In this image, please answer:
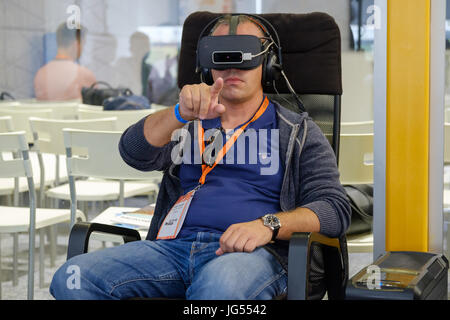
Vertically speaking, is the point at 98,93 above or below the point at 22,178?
above

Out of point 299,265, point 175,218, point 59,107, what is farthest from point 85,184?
point 299,265

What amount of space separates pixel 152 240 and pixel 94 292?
0.27m

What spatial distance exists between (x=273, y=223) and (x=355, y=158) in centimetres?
64

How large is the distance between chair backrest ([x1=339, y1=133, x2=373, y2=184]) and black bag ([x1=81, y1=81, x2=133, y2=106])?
2.10 metres

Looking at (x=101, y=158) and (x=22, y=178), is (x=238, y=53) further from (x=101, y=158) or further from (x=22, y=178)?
(x=22, y=178)

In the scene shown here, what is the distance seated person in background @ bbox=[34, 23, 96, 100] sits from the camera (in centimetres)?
367

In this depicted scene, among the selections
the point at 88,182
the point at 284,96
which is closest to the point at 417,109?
the point at 284,96

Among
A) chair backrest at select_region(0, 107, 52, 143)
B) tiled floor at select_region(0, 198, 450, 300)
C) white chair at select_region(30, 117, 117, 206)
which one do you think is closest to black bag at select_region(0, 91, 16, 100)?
chair backrest at select_region(0, 107, 52, 143)

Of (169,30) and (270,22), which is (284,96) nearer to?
(270,22)

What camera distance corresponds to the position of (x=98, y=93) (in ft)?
12.7

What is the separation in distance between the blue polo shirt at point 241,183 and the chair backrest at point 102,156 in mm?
640

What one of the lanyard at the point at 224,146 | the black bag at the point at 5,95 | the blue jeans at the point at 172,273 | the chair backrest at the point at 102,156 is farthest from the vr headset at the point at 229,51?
the black bag at the point at 5,95

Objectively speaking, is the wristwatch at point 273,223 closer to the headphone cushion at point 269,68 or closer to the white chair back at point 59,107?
the headphone cushion at point 269,68

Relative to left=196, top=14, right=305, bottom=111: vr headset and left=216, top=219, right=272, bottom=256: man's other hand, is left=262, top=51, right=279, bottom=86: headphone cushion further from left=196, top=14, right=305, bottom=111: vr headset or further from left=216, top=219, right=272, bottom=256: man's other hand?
left=216, top=219, right=272, bottom=256: man's other hand
